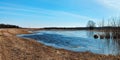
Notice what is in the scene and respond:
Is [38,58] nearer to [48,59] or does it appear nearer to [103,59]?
A: [48,59]

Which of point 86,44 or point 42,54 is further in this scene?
point 86,44

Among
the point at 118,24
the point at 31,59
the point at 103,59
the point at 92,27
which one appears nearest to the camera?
the point at 31,59

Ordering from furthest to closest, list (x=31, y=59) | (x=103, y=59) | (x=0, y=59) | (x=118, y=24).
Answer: (x=118, y=24) < (x=103, y=59) < (x=31, y=59) < (x=0, y=59)

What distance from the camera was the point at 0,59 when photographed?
1195 centimetres

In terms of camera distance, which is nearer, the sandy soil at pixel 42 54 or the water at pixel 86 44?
the sandy soil at pixel 42 54

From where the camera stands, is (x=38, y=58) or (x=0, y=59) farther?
(x=38, y=58)

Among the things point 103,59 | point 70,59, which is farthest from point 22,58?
point 103,59

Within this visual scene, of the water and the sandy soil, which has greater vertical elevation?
the sandy soil

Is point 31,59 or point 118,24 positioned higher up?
point 118,24

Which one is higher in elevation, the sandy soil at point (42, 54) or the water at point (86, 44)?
the sandy soil at point (42, 54)

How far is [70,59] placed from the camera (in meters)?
13.3

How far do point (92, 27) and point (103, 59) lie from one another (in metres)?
108

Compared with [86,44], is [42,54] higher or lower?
higher

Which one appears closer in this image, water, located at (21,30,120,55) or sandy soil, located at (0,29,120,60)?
sandy soil, located at (0,29,120,60)
